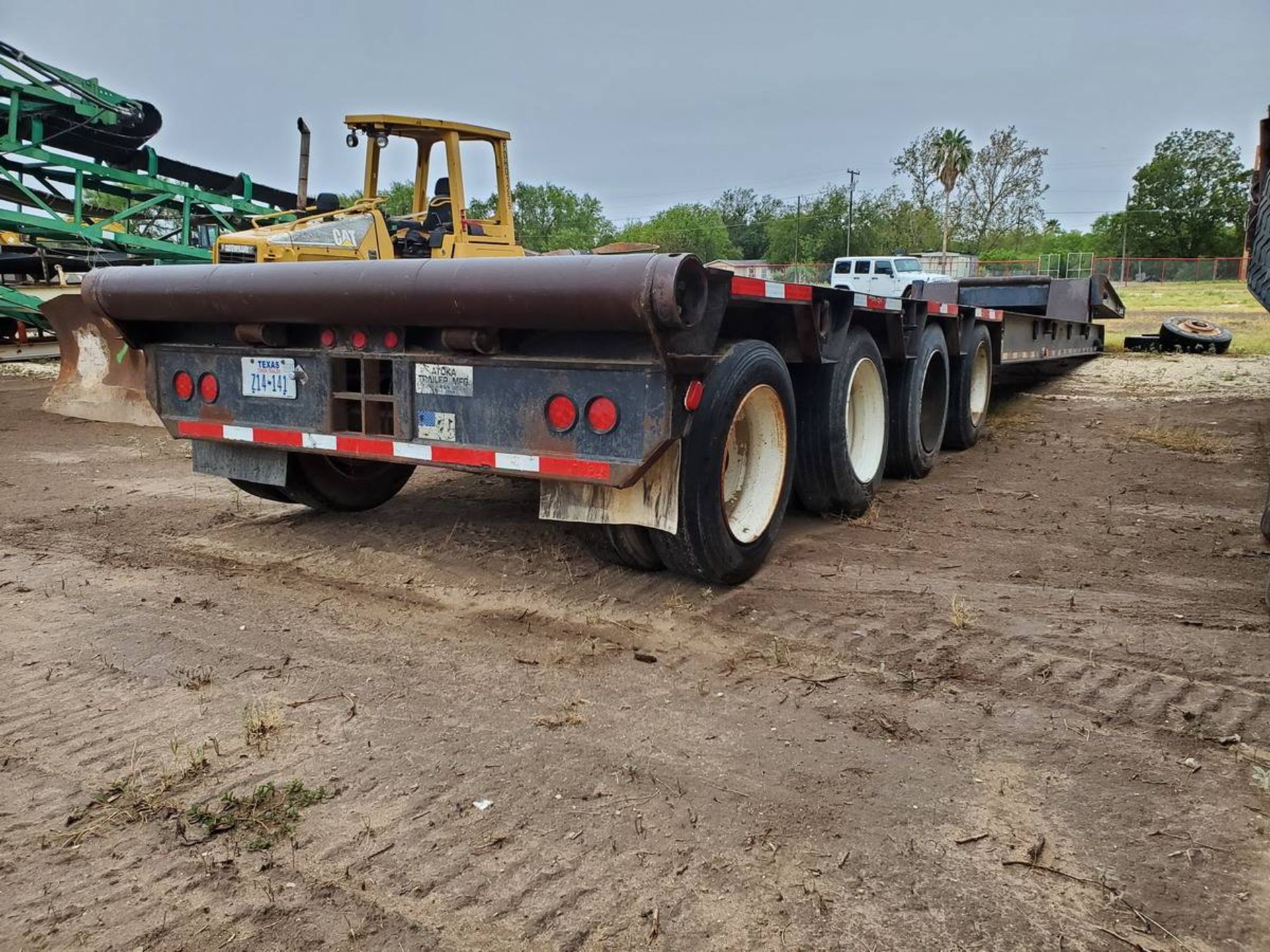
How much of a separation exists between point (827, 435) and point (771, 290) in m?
1.29

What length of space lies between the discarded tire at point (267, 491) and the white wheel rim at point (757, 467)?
97.3 inches

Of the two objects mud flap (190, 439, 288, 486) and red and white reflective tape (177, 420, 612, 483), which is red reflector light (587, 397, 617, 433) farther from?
mud flap (190, 439, 288, 486)

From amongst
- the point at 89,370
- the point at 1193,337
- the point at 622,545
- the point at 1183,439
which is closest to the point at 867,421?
the point at 622,545

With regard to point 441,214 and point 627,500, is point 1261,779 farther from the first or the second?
point 441,214

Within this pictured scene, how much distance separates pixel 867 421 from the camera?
6105 millimetres

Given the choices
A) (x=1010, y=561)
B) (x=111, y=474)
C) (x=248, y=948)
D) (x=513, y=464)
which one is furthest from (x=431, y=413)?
(x=111, y=474)

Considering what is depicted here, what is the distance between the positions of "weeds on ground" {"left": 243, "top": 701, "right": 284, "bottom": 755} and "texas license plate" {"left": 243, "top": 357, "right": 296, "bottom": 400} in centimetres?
170

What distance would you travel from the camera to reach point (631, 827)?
8.25 ft

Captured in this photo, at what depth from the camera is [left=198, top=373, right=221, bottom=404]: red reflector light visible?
4668 millimetres

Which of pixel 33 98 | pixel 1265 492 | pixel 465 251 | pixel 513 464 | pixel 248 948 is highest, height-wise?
pixel 33 98

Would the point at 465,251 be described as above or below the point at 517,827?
above

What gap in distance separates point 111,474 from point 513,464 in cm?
459

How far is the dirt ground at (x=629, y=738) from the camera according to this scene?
7.19 ft

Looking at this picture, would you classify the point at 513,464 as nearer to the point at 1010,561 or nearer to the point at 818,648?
the point at 818,648
